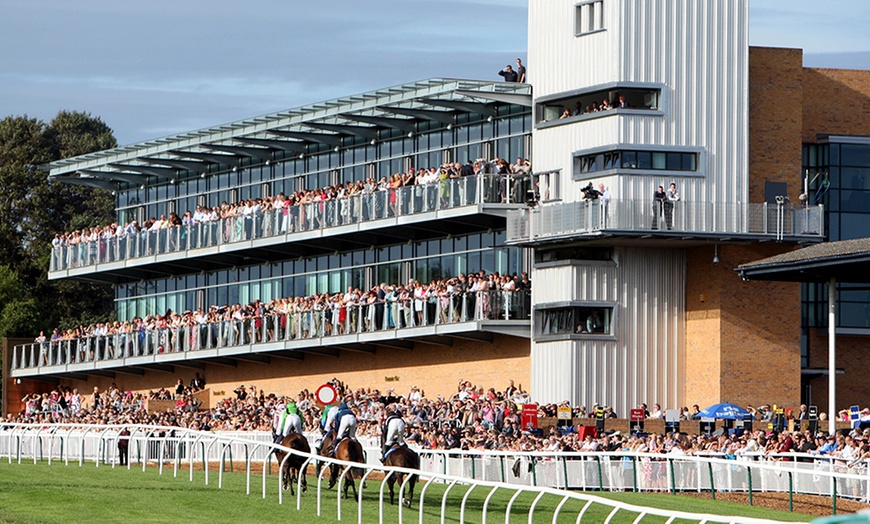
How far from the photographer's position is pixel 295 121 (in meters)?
47.0

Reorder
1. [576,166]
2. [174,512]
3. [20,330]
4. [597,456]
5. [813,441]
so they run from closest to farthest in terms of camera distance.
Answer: [174,512]
[597,456]
[813,441]
[576,166]
[20,330]

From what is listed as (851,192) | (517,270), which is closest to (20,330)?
(517,270)

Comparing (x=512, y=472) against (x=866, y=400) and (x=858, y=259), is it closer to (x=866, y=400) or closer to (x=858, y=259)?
(x=858, y=259)

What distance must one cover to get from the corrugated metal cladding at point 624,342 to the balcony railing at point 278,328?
1386 mm

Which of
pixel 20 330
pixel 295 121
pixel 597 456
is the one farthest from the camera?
pixel 20 330

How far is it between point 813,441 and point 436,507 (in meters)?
10.5

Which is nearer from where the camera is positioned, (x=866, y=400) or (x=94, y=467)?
(x=94, y=467)

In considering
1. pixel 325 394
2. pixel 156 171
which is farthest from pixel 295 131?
pixel 325 394

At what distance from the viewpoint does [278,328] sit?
46781mm

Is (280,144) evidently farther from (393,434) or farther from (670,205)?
(393,434)

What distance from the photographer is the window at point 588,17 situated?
40.0 metres

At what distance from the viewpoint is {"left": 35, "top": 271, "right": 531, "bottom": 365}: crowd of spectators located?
4100cm

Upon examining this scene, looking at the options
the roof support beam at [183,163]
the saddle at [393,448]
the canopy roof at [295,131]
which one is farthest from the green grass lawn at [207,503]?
the roof support beam at [183,163]

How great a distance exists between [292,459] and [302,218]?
24.0 m
